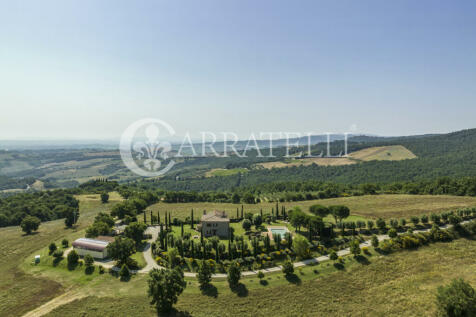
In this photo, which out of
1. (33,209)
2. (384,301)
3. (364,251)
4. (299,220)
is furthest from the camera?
(33,209)

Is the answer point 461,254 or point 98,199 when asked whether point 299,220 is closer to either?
point 461,254

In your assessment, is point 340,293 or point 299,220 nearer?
point 340,293

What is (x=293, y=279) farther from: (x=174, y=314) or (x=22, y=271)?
(x=22, y=271)

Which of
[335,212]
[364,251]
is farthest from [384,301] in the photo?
[335,212]

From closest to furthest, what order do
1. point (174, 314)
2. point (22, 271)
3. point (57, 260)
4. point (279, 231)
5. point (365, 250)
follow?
1. point (174, 314)
2. point (22, 271)
3. point (365, 250)
4. point (57, 260)
5. point (279, 231)

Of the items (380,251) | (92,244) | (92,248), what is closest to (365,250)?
(380,251)

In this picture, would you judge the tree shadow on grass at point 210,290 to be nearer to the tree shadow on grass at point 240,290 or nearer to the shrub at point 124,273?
the tree shadow on grass at point 240,290

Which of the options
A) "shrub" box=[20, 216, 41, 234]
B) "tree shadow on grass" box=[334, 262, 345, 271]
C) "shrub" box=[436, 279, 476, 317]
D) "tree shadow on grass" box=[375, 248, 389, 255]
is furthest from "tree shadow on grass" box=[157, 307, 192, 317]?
"shrub" box=[20, 216, 41, 234]
